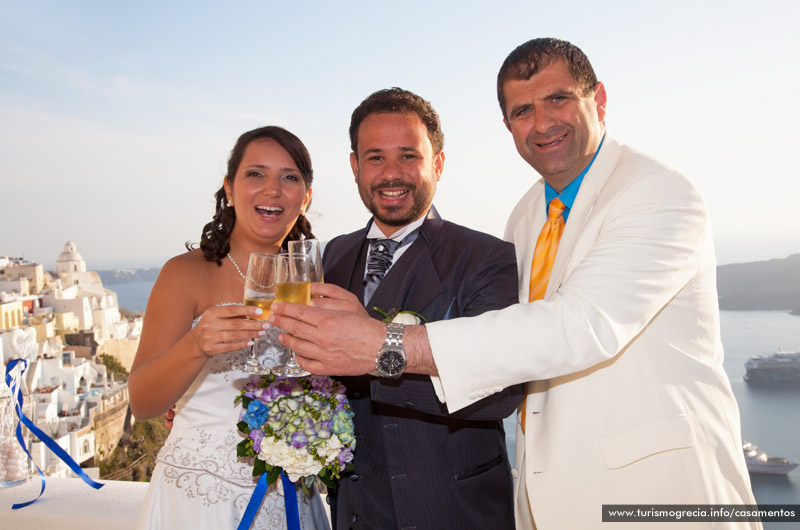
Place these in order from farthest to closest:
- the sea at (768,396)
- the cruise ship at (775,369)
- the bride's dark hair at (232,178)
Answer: the cruise ship at (775,369)
the sea at (768,396)
the bride's dark hair at (232,178)

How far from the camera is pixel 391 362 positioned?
1.77m

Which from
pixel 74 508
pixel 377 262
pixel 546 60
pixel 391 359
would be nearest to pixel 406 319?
pixel 391 359

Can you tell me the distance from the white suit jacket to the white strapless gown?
1.14 metres

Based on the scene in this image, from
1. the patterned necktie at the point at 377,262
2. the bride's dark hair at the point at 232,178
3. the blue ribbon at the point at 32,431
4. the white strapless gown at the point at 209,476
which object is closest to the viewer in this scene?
the white strapless gown at the point at 209,476

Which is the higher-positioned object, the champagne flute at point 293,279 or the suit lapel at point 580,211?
the suit lapel at point 580,211

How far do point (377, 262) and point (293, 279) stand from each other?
0.84 m

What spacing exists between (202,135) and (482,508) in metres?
82.5

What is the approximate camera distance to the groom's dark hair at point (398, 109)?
2.77 m

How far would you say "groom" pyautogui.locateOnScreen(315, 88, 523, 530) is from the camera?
2197 mm

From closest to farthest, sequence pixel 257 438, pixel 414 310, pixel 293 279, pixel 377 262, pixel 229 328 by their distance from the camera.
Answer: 1. pixel 293 279
2. pixel 229 328
3. pixel 257 438
4. pixel 414 310
5. pixel 377 262

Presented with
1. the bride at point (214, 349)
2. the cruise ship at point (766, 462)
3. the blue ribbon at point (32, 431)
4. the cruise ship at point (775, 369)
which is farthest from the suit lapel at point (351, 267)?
the cruise ship at point (775, 369)

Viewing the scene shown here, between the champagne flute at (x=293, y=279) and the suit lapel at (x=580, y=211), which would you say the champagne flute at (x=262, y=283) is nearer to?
the champagne flute at (x=293, y=279)

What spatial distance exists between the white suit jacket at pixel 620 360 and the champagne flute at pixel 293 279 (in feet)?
1.47

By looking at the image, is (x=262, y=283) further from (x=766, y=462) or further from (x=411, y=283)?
(x=766, y=462)
